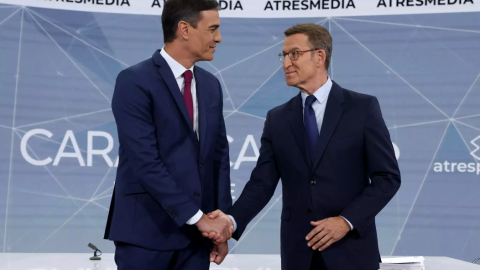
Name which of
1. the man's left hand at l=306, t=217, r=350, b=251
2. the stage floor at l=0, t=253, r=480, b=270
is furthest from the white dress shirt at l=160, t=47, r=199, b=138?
the stage floor at l=0, t=253, r=480, b=270

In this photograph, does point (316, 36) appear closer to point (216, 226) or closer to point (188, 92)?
point (188, 92)

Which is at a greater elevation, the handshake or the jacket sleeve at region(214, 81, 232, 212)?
the jacket sleeve at region(214, 81, 232, 212)

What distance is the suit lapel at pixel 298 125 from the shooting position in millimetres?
2154

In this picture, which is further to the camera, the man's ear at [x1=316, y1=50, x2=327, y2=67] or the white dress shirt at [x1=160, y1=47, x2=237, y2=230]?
the man's ear at [x1=316, y1=50, x2=327, y2=67]

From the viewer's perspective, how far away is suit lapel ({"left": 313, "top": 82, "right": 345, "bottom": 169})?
2109 mm

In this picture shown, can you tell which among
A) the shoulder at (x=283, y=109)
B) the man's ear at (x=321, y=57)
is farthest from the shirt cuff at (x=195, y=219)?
the man's ear at (x=321, y=57)

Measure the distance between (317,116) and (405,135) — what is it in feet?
7.34

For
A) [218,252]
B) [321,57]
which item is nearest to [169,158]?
[218,252]

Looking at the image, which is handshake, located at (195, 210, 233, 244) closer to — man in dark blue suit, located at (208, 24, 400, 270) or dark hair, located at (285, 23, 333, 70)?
man in dark blue suit, located at (208, 24, 400, 270)

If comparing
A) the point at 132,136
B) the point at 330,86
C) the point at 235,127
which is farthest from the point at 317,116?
the point at 235,127

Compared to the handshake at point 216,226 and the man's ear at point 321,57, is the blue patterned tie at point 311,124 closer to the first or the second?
the man's ear at point 321,57

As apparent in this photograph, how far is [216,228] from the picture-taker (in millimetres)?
2035

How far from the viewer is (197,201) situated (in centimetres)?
204

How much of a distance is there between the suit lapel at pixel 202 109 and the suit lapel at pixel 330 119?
44cm
